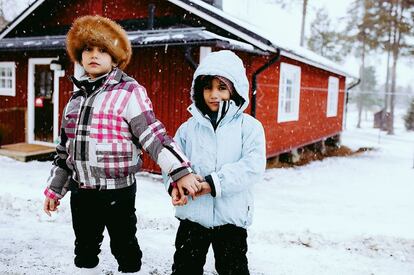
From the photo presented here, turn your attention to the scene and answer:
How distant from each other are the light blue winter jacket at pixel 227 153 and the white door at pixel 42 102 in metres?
8.65

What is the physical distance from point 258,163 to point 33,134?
32.2ft

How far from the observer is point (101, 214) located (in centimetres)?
237

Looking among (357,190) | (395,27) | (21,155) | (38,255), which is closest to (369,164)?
(357,190)

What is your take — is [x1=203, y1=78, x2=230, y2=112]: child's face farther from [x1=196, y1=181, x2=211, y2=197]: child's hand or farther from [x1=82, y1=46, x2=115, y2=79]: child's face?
[x1=82, y1=46, x2=115, y2=79]: child's face

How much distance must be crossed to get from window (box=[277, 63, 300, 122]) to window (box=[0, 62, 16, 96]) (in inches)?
292

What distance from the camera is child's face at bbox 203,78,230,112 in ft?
7.66

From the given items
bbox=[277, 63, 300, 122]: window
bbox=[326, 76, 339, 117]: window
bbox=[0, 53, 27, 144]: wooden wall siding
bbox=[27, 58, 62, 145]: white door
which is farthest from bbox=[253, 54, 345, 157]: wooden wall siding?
bbox=[0, 53, 27, 144]: wooden wall siding

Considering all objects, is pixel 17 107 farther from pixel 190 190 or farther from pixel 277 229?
pixel 190 190

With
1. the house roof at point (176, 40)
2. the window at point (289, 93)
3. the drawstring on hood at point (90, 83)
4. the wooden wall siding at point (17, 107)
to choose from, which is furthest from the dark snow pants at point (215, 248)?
the wooden wall siding at point (17, 107)

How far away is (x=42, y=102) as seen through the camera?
10.5 m

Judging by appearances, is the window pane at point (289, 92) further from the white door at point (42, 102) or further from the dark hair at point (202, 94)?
the dark hair at point (202, 94)

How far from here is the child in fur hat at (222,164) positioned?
7.54 feet

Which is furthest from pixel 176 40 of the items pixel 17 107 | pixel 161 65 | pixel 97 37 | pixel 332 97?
pixel 332 97

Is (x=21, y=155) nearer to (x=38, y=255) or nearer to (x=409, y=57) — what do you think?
(x=38, y=255)
